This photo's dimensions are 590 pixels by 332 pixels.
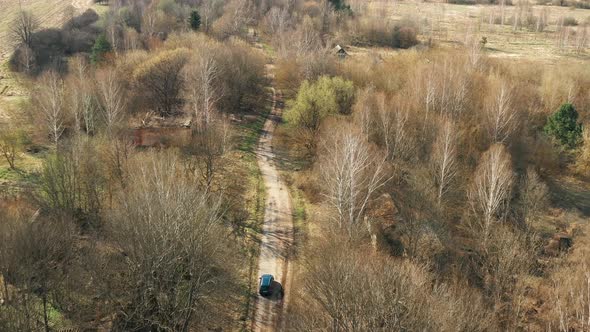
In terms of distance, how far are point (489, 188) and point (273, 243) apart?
1925 cm

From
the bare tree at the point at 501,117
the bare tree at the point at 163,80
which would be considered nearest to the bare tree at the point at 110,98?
the bare tree at the point at 163,80

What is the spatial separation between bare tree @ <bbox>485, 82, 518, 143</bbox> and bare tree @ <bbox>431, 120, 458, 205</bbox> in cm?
1010

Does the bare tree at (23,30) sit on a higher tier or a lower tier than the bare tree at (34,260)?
higher

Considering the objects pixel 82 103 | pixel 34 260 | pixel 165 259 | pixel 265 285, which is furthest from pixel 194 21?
pixel 165 259

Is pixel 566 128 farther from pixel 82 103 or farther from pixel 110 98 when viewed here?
pixel 82 103

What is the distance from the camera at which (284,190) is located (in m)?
52.4

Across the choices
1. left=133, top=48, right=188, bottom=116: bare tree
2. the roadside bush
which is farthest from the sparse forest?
the roadside bush

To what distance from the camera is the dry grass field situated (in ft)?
351

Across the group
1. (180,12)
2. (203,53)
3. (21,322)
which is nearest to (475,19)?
(180,12)

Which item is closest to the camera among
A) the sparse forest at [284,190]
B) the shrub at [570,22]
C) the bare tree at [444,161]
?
the sparse forest at [284,190]

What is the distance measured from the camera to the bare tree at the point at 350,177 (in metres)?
37.3

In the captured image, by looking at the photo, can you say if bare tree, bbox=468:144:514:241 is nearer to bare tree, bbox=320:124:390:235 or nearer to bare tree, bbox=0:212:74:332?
bare tree, bbox=320:124:390:235

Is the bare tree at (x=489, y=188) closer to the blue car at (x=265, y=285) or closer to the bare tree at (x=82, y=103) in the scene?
the blue car at (x=265, y=285)

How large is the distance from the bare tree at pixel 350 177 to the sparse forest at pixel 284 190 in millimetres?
252
